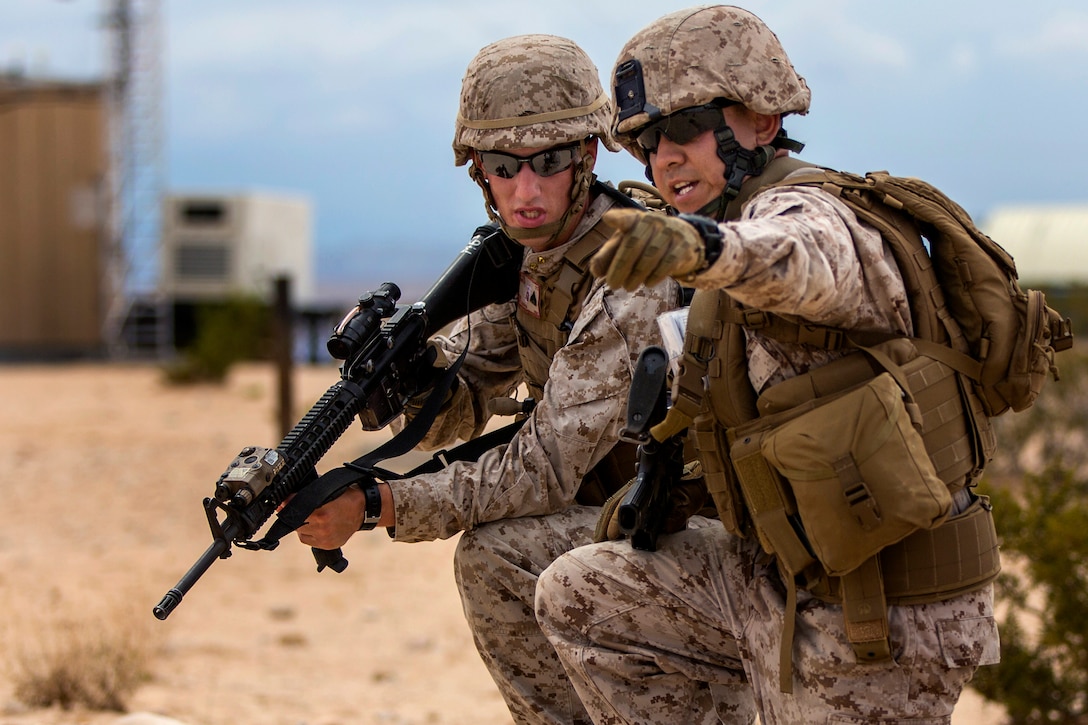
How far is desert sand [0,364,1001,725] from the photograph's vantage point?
568cm

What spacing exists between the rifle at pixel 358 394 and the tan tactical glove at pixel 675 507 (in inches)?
24.5

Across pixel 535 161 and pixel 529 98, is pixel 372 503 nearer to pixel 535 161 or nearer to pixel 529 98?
pixel 535 161

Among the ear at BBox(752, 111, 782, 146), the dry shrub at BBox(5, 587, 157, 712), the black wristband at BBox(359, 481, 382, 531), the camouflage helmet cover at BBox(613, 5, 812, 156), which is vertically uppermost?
the camouflage helmet cover at BBox(613, 5, 812, 156)

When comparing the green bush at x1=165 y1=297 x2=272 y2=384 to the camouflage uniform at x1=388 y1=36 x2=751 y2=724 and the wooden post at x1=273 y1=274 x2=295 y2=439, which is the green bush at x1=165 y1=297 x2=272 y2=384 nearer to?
the wooden post at x1=273 y1=274 x2=295 y2=439

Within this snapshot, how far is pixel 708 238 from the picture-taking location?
210 centimetres

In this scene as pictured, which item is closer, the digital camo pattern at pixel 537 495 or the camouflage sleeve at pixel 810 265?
the camouflage sleeve at pixel 810 265

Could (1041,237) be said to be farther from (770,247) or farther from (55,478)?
(770,247)

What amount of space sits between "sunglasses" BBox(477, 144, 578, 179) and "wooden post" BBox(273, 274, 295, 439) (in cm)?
706

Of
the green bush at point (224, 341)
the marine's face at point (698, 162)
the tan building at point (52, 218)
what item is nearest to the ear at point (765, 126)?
the marine's face at point (698, 162)

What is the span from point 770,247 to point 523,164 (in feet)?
4.03

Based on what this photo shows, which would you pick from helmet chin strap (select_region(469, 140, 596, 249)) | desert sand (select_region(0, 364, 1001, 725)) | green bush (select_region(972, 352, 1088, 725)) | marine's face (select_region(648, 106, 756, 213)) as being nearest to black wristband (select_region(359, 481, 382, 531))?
helmet chin strap (select_region(469, 140, 596, 249))

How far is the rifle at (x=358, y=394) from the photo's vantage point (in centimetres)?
299

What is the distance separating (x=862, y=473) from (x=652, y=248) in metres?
0.61

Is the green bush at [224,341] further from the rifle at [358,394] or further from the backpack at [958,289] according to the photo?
the backpack at [958,289]
